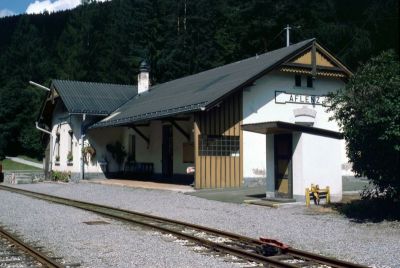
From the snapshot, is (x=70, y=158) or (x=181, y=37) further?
(x=181, y=37)

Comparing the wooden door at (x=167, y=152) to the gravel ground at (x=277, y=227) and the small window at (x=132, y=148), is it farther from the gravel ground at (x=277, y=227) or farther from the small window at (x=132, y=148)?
the gravel ground at (x=277, y=227)

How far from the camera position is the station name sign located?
65.0ft

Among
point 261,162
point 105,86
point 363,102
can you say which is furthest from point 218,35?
point 363,102

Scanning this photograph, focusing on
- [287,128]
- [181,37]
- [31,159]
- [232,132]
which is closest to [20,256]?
[287,128]

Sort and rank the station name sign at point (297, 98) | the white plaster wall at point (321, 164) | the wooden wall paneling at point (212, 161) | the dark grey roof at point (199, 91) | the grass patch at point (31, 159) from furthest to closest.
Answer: the grass patch at point (31, 159) < the station name sign at point (297, 98) < the dark grey roof at point (199, 91) < the wooden wall paneling at point (212, 161) < the white plaster wall at point (321, 164)

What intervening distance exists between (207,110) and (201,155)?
1.63 meters

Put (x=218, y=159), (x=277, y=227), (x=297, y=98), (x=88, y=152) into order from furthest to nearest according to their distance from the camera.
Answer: (x=88, y=152) → (x=297, y=98) → (x=218, y=159) → (x=277, y=227)

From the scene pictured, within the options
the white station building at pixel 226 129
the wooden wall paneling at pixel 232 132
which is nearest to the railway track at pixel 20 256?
the white station building at pixel 226 129

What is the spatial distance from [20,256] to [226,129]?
38.0ft

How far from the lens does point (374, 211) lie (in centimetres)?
1098

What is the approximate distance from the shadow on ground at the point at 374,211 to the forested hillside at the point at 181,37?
25.4m

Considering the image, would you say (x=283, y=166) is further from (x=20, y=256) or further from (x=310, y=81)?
(x=20, y=256)

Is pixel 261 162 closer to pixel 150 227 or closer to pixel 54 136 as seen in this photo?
pixel 150 227

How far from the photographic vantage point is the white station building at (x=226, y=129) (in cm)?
1348
